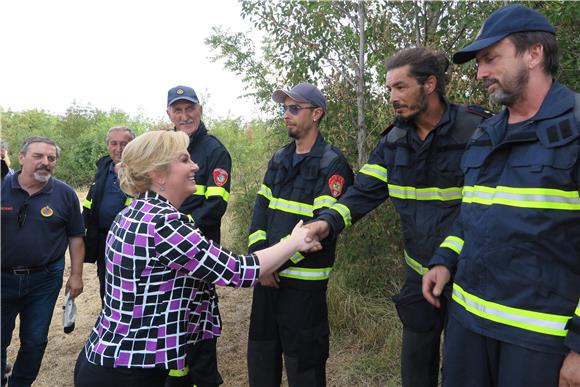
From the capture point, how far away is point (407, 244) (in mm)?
2637

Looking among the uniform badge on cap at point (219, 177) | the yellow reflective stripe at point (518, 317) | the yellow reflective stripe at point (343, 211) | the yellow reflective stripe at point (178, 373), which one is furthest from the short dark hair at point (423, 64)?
the yellow reflective stripe at point (178, 373)

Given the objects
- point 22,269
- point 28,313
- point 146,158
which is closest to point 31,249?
point 22,269

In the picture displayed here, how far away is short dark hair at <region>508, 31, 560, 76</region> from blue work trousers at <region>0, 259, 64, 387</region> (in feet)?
12.1

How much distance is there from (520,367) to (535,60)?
3.97 ft

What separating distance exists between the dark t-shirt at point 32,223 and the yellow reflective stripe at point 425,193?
275cm

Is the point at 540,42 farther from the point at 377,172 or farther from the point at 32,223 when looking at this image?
the point at 32,223

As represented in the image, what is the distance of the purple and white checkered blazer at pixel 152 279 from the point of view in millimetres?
1985

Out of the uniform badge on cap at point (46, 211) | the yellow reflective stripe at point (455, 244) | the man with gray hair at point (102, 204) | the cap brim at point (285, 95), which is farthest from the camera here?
the man with gray hair at point (102, 204)

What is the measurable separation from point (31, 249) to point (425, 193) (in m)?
3.05

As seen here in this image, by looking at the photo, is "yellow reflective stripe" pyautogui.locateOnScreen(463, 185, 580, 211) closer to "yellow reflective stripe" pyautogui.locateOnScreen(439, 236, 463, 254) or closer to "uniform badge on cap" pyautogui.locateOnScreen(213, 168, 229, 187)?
"yellow reflective stripe" pyautogui.locateOnScreen(439, 236, 463, 254)

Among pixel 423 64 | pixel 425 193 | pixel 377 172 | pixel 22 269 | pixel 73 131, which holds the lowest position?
pixel 22 269

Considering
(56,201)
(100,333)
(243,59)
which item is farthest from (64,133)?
(100,333)

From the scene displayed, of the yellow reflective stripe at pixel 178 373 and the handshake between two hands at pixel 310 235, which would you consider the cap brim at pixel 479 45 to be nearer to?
the handshake between two hands at pixel 310 235

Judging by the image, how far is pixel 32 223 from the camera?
3.59 metres
